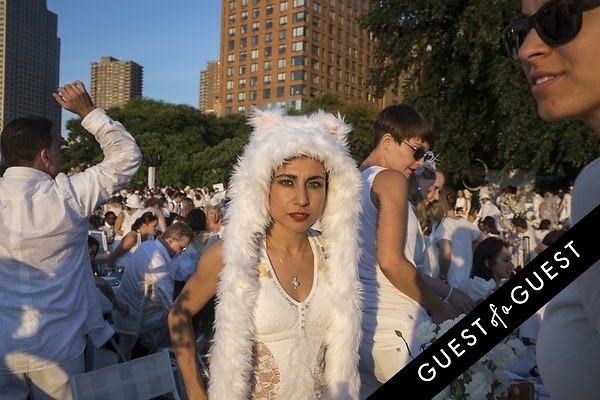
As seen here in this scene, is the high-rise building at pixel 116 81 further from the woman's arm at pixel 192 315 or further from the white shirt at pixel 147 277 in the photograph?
the woman's arm at pixel 192 315

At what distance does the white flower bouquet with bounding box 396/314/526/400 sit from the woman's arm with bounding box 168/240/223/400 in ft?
3.09

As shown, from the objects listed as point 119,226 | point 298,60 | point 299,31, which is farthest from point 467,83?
point 299,31

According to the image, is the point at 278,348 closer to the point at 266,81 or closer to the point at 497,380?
the point at 497,380

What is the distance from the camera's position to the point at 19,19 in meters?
93.9

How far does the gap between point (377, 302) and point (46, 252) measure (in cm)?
186

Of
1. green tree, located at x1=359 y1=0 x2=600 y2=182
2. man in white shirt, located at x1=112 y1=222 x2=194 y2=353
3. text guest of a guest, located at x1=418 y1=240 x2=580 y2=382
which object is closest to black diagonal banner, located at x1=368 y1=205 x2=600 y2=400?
text guest of a guest, located at x1=418 y1=240 x2=580 y2=382

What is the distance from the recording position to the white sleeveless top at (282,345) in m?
2.33

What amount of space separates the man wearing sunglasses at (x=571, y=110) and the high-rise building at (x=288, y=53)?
98842 millimetres

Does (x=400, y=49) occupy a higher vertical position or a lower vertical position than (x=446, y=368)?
higher

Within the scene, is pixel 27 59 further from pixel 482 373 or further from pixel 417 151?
pixel 482 373

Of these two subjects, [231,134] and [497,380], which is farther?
[231,134]

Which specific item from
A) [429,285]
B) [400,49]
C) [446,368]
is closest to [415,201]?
[429,285]

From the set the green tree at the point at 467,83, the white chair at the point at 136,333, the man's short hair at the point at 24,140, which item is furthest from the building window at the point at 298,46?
the man's short hair at the point at 24,140

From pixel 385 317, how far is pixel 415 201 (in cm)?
121
